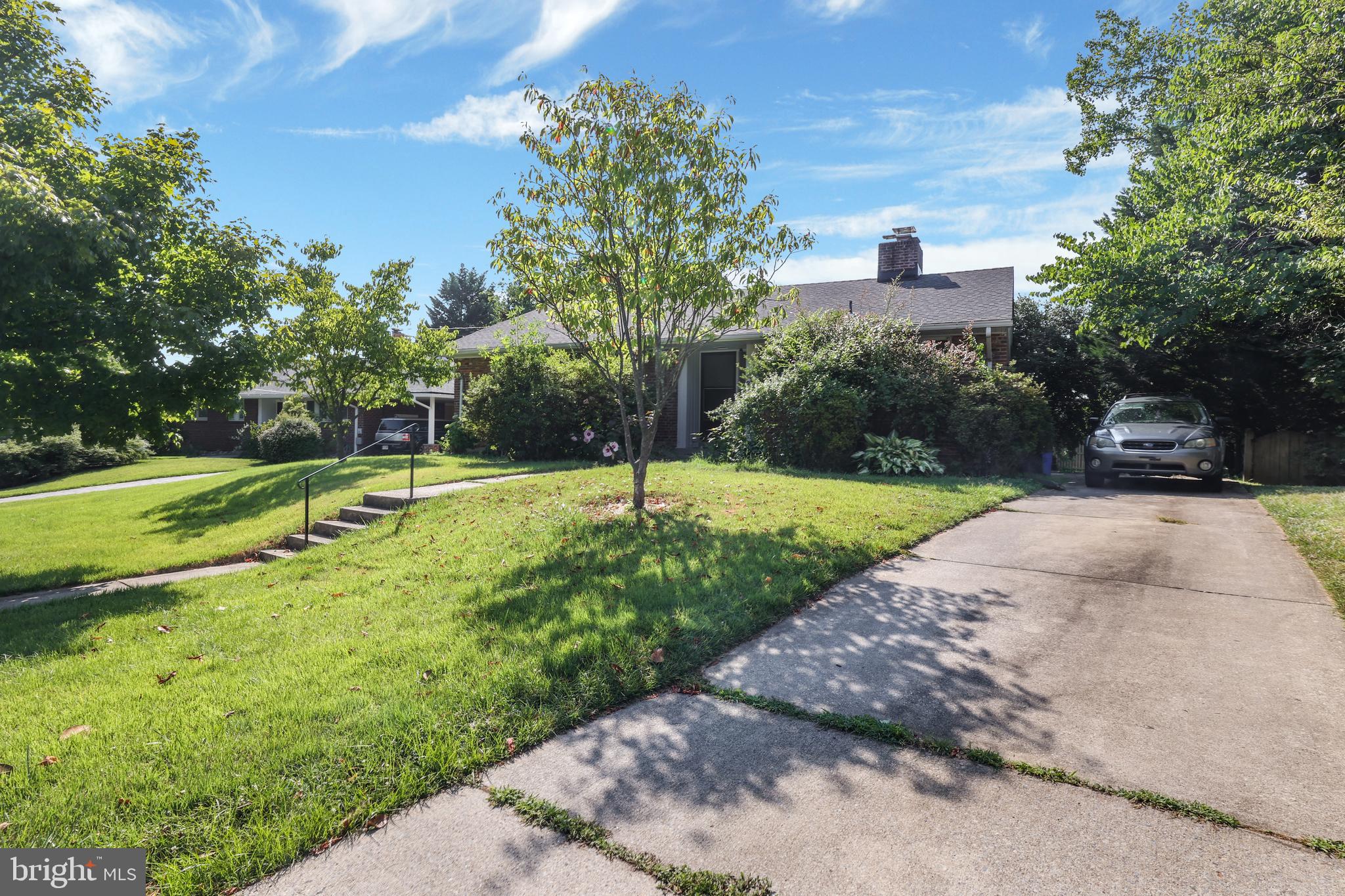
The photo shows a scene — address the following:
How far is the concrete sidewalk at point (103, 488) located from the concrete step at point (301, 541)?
9.76 m

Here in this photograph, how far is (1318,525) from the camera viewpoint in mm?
6879

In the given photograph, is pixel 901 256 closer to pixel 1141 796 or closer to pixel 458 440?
pixel 458 440

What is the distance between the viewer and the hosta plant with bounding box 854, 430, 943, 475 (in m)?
11.2

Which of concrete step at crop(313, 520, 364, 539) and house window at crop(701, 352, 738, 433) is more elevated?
house window at crop(701, 352, 738, 433)

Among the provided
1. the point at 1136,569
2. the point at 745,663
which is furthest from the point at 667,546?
the point at 1136,569

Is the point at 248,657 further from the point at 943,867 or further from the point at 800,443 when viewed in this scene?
the point at 800,443

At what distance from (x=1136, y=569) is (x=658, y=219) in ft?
17.9

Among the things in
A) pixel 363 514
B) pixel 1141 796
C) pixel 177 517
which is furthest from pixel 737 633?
pixel 177 517

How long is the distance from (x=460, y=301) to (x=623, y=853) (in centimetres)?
5803

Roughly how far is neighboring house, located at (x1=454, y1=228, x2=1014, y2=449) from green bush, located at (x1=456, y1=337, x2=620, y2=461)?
971mm

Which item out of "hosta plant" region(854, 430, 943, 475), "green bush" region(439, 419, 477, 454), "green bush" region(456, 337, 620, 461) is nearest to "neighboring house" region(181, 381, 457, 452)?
"green bush" region(439, 419, 477, 454)

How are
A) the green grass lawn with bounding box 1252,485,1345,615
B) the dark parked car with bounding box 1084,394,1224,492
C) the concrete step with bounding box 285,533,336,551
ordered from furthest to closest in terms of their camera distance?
the dark parked car with bounding box 1084,394,1224,492
the concrete step with bounding box 285,533,336,551
the green grass lawn with bounding box 1252,485,1345,615

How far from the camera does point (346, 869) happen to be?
85.4 inches

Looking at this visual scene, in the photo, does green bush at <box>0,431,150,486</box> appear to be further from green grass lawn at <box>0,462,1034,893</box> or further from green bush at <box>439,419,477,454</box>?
green grass lawn at <box>0,462,1034,893</box>
